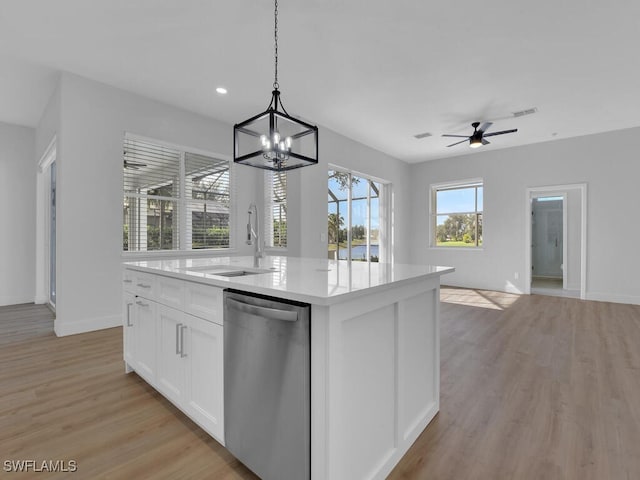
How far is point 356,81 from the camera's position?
3.67 m

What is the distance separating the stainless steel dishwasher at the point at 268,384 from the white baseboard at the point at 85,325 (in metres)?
3.06

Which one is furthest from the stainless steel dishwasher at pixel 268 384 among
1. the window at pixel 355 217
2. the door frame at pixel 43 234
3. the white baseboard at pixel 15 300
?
the white baseboard at pixel 15 300

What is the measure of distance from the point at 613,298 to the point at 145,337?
7.05 meters

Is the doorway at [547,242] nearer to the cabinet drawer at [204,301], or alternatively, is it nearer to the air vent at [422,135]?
the air vent at [422,135]

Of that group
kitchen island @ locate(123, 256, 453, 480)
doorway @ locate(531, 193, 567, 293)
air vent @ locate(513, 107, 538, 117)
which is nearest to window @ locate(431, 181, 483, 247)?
doorway @ locate(531, 193, 567, 293)

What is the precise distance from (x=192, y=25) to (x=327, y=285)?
2728mm

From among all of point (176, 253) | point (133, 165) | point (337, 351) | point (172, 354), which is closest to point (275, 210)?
point (176, 253)

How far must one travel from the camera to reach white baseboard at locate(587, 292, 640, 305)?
5152 millimetres

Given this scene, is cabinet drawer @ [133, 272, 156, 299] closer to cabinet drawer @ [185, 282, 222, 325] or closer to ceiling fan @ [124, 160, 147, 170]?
cabinet drawer @ [185, 282, 222, 325]

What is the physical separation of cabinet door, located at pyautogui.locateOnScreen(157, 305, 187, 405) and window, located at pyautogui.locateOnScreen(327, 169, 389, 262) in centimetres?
399

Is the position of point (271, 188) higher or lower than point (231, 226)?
higher

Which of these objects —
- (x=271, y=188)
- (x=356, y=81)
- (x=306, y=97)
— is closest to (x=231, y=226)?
(x=271, y=188)

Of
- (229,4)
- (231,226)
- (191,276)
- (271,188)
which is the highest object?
(229,4)

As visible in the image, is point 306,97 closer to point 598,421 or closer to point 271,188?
point 271,188
